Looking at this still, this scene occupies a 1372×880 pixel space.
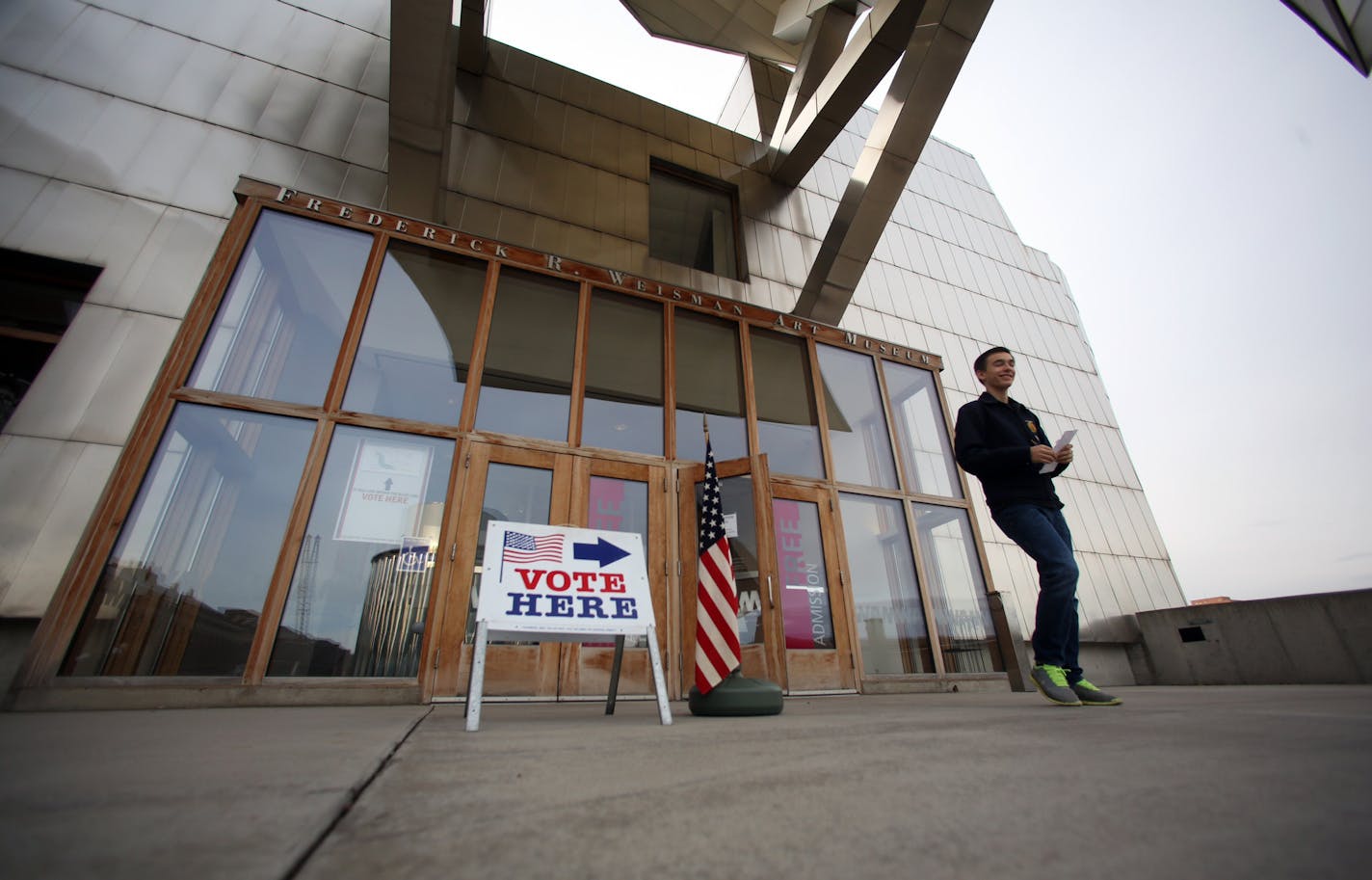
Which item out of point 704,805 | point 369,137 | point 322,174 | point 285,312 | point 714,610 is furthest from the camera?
point 369,137

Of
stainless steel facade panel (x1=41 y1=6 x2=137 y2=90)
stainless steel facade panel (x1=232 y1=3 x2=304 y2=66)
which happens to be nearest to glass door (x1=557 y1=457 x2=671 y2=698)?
stainless steel facade panel (x1=232 y1=3 x2=304 y2=66)

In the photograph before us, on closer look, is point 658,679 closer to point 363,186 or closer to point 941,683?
point 941,683

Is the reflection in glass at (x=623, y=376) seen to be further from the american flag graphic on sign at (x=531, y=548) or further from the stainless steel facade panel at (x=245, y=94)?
the stainless steel facade panel at (x=245, y=94)

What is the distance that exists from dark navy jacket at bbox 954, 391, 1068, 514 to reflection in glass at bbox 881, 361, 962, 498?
3.07 metres

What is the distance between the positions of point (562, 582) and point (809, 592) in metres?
3.07

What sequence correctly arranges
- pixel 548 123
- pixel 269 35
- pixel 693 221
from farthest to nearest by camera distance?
pixel 693 221, pixel 548 123, pixel 269 35

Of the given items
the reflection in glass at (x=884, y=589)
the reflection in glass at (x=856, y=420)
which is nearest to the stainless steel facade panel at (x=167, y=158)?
the reflection in glass at (x=856, y=420)

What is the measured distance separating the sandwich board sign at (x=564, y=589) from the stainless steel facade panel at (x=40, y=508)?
3547 mm

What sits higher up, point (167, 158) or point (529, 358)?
point (167, 158)

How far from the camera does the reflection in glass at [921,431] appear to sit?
6270 mm

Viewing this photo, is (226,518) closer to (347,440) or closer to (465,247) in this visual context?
(347,440)

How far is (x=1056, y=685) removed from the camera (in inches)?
107

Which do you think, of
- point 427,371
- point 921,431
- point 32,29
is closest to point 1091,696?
point 921,431

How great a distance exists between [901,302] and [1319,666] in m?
6.11
